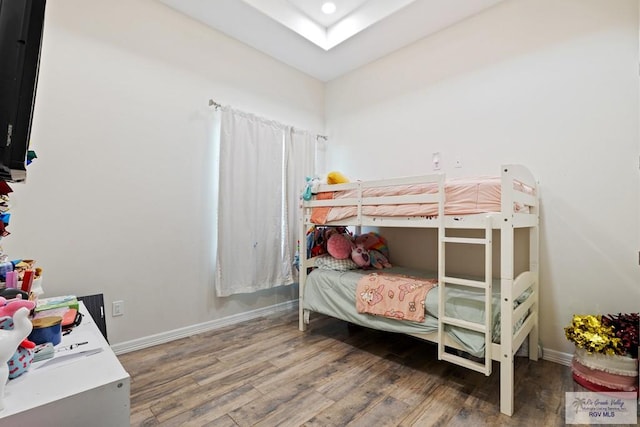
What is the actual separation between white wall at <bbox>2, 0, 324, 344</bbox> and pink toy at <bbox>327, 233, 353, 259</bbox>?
42.0 inches

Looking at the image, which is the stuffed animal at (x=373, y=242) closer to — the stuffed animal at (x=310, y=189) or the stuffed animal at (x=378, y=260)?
the stuffed animal at (x=378, y=260)

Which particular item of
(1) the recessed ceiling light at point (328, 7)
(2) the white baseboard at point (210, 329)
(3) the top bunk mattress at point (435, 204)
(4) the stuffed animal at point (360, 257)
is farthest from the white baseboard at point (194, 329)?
(1) the recessed ceiling light at point (328, 7)

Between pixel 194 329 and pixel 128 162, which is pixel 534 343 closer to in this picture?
pixel 194 329

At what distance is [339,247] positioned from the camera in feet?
8.89

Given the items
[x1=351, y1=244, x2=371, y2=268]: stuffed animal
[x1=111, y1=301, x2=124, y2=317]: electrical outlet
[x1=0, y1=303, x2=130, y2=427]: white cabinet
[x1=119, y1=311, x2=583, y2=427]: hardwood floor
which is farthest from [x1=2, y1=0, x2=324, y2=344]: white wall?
[x1=0, y1=303, x2=130, y2=427]: white cabinet

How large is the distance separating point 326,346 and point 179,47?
2.82m

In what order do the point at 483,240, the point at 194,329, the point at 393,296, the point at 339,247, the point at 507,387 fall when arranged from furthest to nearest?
the point at 339,247
the point at 194,329
the point at 393,296
the point at 483,240
the point at 507,387

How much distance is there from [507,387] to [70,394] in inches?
73.2

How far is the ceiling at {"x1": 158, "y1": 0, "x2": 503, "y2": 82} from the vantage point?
8.05ft

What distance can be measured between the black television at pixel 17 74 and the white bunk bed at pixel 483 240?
6.05ft

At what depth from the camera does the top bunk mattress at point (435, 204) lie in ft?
5.72

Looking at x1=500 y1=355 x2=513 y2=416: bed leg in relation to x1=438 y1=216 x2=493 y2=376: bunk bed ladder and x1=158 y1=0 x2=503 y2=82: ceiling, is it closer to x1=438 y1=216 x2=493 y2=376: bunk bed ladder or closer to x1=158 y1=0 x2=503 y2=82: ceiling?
x1=438 y1=216 x2=493 y2=376: bunk bed ladder

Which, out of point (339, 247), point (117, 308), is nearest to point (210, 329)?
point (117, 308)

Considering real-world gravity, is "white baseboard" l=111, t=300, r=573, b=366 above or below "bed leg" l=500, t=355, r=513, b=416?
below
